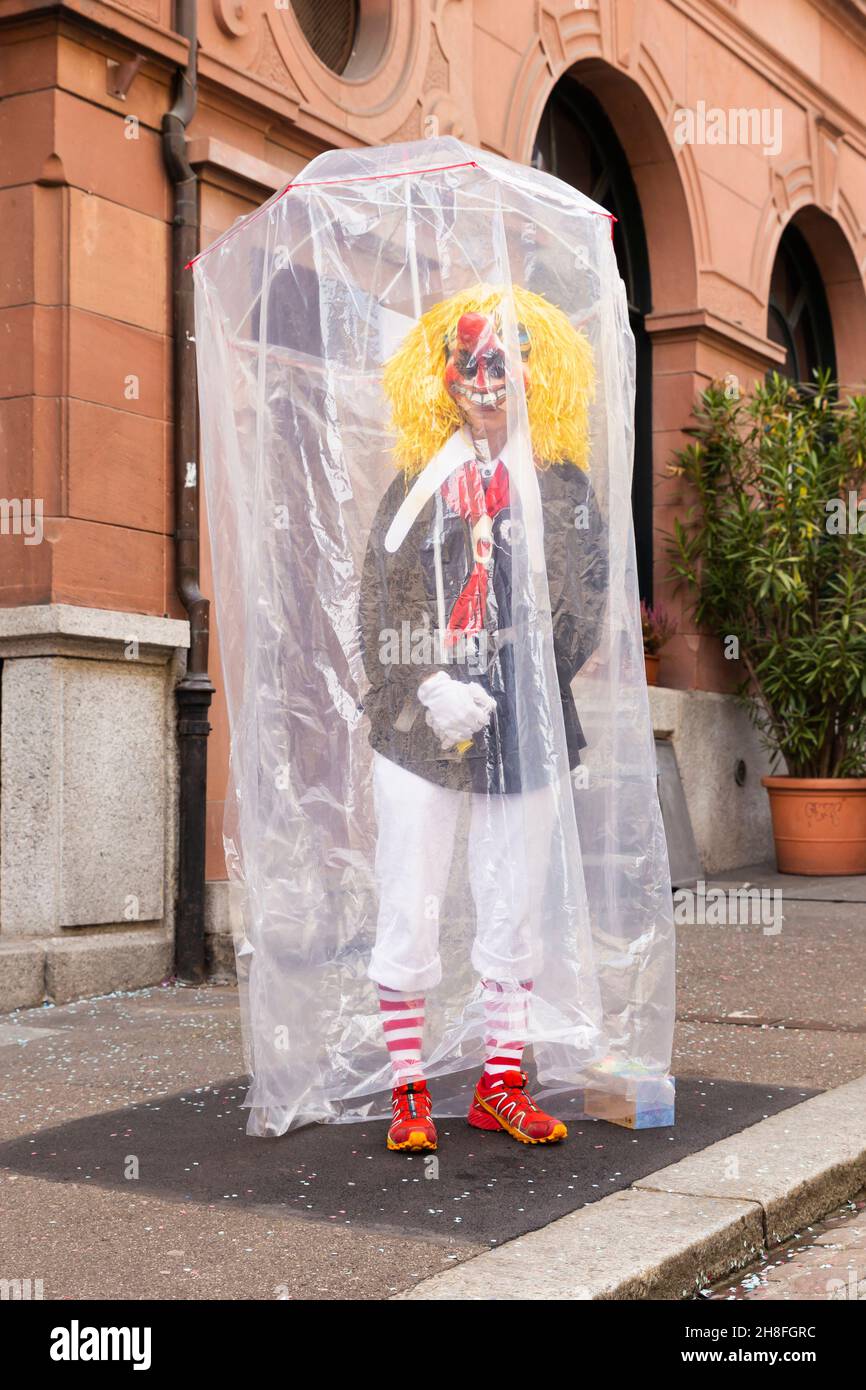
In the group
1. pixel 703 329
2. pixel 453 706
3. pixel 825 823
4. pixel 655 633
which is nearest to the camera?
pixel 453 706

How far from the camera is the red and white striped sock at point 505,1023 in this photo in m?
3.69

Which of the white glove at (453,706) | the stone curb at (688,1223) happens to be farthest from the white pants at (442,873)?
the stone curb at (688,1223)

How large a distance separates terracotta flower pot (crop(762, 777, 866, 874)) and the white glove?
661cm

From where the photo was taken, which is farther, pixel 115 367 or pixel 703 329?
pixel 703 329

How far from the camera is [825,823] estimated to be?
387 inches

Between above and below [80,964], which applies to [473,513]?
above

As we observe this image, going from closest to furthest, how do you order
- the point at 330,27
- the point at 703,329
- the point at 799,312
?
the point at 330,27 < the point at 703,329 < the point at 799,312

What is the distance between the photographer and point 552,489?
3.70 m

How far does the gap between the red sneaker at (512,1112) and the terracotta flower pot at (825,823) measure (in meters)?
6.29

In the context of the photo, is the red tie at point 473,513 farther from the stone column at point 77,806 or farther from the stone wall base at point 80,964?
the stone wall base at point 80,964

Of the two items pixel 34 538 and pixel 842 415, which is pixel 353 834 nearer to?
pixel 34 538

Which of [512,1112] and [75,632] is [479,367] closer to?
[512,1112]

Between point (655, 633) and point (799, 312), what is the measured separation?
4.40 meters

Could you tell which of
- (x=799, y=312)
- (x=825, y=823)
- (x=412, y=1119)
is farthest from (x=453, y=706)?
(x=799, y=312)
